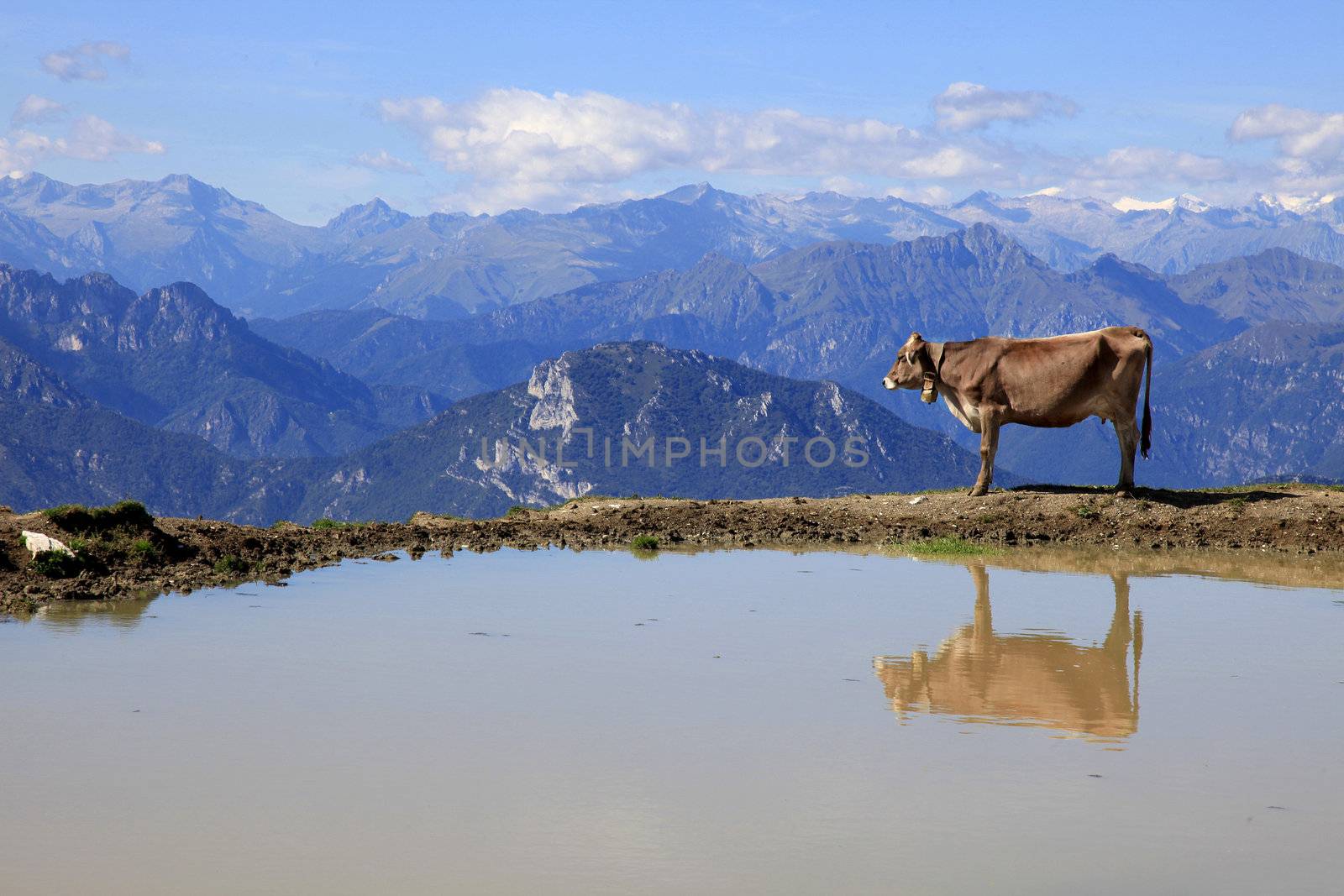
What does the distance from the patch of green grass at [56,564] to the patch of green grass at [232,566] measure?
2336 millimetres

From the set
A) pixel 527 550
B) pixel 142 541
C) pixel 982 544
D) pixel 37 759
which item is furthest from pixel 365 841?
pixel 982 544

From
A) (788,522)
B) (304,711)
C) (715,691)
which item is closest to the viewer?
(304,711)

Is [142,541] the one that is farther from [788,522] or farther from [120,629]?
[788,522]

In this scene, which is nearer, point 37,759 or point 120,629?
point 37,759

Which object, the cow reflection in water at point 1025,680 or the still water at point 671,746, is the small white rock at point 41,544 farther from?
the cow reflection in water at point 1025,680

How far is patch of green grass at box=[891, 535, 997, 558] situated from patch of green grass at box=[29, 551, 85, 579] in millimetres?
15653

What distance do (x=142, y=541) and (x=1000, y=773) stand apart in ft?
56.7

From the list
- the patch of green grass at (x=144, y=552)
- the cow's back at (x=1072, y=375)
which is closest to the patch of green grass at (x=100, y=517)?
the patch of green grass at (x=144, y=552)

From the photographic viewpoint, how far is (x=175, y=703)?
47.8ft

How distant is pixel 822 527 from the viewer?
31.4m

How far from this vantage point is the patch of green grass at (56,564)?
2245cm

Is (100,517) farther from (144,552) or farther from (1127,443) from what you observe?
(1127,443)

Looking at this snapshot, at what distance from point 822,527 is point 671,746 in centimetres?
1858

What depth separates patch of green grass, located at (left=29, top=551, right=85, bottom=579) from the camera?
22.5 meters
